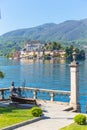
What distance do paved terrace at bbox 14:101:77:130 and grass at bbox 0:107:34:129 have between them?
71cm

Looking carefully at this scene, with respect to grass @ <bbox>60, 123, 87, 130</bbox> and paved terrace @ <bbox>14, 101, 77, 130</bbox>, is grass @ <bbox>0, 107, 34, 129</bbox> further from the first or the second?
grass @ <bbox>60, 123, 87, 130</bbox>

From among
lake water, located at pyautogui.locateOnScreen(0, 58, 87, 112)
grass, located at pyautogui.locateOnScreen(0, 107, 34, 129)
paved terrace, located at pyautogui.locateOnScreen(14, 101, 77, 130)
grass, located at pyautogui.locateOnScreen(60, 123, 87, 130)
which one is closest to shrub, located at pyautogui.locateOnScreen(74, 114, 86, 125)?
grass, located at pyautogui.locateOnScreen(60, 123, 87, 130)

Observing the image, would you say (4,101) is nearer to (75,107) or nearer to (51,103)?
(51,103)

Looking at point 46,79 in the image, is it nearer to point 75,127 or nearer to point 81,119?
point 81,119

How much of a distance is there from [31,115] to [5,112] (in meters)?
1.81

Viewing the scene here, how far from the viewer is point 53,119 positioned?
18.1m

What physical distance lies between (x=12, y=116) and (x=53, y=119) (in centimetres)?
231

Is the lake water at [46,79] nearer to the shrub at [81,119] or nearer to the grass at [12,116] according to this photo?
the grass at [12,116]

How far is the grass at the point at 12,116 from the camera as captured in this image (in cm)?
1628

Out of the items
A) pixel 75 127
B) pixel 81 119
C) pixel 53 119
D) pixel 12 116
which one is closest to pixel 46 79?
pixel 53 119

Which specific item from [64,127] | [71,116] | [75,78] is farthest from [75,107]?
[64,127]

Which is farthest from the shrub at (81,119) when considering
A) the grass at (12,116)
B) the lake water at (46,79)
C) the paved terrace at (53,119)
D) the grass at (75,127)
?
the lake water at (46,79)

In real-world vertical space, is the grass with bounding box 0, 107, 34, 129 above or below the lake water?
above

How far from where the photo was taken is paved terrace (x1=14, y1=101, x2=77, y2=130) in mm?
16078
